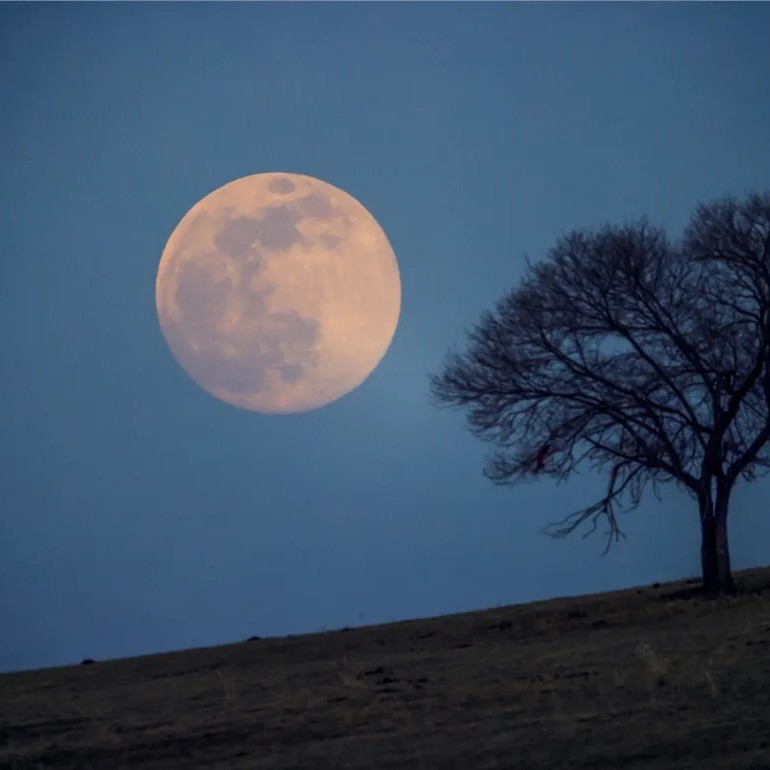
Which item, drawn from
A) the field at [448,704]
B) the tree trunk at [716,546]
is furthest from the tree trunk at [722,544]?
the field at [448,704]

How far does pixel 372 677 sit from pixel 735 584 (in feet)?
47.7

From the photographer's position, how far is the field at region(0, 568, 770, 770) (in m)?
10.3

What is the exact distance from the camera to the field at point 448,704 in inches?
407

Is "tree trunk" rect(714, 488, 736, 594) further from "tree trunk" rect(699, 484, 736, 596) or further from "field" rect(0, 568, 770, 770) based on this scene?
"field" rect(0, 568, 770, 770)

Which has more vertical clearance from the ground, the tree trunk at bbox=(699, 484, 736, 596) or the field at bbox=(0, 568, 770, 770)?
the tree trunk at bbox=(699, 484, 736, 596)

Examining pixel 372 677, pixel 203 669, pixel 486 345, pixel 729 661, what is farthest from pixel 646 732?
pixel 486 345

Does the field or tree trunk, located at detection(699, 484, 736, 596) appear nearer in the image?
the field

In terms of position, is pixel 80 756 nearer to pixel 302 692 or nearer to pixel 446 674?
pixel 302 692

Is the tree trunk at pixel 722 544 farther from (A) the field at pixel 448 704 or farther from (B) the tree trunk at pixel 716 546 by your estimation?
(A) the field at pixel 448 704

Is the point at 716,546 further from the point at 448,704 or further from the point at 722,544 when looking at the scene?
the point at 448,704

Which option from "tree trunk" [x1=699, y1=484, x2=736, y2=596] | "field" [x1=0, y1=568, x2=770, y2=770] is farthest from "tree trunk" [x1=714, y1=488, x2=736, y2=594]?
"field" [x1=0, y1=568, x2=770, y2=770]

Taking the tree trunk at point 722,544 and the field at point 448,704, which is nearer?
the field at point 448,704

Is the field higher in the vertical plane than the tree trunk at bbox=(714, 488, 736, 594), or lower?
lower

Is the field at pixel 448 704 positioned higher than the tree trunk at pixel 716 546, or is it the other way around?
the tree trunk at pixel 716 546
